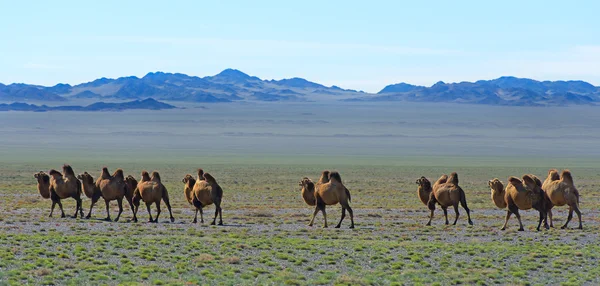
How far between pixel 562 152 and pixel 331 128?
80319mm

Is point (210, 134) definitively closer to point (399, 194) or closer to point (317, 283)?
point (399, 194)

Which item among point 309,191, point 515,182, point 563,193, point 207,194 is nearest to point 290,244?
point 309,191

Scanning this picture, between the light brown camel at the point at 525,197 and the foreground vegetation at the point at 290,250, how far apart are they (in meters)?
0.54

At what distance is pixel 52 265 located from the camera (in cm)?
1598

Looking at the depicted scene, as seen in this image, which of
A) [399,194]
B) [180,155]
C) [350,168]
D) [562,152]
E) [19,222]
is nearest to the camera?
[19,222]

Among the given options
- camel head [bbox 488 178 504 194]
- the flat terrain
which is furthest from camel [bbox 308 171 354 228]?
camel head [bbox 488 178 504 194]

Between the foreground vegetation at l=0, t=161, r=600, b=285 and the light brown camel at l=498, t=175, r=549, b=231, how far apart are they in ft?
1.76

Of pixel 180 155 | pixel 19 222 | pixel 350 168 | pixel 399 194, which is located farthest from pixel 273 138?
pixel 19 222

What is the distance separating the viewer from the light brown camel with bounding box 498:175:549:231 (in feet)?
75.8

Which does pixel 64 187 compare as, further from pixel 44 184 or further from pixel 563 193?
pixel 563 193

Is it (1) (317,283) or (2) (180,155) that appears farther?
(2) (180,155)

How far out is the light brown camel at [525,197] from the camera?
2309 centimetres

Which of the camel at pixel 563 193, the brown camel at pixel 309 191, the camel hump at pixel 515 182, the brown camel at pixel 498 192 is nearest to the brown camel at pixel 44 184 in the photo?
the brown camel at pixel 309 191

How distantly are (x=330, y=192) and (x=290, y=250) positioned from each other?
5.52 m
